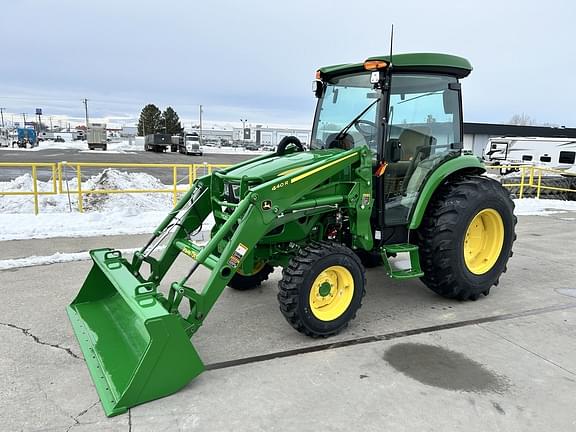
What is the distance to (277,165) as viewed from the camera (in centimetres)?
446

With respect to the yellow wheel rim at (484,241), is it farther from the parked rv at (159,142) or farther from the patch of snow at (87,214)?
the parked rv at (159,142)

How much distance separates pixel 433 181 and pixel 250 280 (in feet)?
Answer: 7.48

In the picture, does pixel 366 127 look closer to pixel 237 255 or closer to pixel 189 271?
pixel 237 255

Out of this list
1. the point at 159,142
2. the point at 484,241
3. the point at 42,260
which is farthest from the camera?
the point at 159,142

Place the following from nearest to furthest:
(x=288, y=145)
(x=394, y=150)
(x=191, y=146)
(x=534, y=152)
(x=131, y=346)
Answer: (x=131, y=346)
(x=394, y=150)
(x=288, y=145)
(x=534, y=152)
(x=191, y=146)

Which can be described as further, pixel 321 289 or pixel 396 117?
pixel 396 117

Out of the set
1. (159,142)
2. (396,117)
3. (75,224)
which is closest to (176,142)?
(159,142)

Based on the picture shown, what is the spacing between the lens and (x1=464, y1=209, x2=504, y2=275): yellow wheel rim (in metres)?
5.27

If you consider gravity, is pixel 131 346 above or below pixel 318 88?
below

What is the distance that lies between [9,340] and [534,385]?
14.1 ft

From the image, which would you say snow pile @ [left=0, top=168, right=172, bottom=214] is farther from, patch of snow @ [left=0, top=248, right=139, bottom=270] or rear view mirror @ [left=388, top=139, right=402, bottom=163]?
rear view mirror @ [left=388, top=139, right=402, bottom=163]

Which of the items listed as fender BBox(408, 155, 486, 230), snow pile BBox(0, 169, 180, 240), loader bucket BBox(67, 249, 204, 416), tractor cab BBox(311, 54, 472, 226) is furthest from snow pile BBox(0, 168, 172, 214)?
fender BBox(408, 155, 486, 230)

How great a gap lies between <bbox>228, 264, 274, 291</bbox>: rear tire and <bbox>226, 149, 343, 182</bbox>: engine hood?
122 centimetres

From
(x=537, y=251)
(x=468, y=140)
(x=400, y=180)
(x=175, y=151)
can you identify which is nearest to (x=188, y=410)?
(x=400, y=180)
